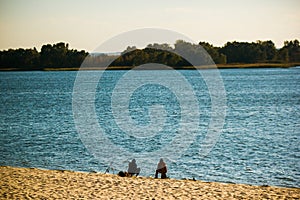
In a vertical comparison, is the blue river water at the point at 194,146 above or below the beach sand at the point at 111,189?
below

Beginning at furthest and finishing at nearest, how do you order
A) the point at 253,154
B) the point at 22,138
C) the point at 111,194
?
the point at 22,138
the point at 253,154
the point at 111,194

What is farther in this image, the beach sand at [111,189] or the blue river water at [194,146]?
the blue river water at [194,146]

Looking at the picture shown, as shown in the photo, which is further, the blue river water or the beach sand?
the blue river water

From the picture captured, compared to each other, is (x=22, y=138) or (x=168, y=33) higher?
(x=168, y=33)

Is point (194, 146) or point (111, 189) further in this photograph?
point (194, 146)

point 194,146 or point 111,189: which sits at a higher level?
point 111,189

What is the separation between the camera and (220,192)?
16328mm

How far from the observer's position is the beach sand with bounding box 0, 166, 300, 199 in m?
15.4

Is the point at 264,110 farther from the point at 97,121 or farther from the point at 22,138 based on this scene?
the point at 22,138

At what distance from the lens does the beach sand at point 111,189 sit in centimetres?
1541

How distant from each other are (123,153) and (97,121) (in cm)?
1776

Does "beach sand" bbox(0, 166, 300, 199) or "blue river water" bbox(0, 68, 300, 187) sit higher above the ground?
"beach sand" bbox(0, 166, 300, 199)

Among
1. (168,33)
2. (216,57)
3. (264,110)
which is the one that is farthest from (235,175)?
(216,57)

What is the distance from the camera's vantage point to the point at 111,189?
16.6 m
